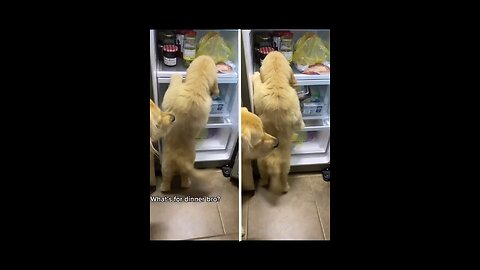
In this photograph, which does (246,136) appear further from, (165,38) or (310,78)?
(165,38)

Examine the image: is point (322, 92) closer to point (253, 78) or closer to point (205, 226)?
point (253, 78)

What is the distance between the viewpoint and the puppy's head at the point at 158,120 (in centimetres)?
162

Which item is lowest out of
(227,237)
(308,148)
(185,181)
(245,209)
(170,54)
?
(227,237)

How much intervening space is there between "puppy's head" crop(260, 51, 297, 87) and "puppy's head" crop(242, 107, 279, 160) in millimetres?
151

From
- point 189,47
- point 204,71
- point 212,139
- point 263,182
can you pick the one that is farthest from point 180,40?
point 263,182

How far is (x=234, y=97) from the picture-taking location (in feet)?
5.45

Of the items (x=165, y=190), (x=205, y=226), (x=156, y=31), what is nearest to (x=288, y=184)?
(x=205, y=226)

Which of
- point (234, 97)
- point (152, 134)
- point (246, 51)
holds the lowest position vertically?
point (152, 134)

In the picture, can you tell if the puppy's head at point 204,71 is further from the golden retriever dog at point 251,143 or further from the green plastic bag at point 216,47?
the golden retriever dog at point 251,143

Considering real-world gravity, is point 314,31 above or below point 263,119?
above

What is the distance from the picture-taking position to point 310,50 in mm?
1695

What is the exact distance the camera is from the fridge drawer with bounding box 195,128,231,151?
170cm

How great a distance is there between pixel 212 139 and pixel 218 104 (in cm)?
14

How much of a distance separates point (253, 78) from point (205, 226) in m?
0.57
